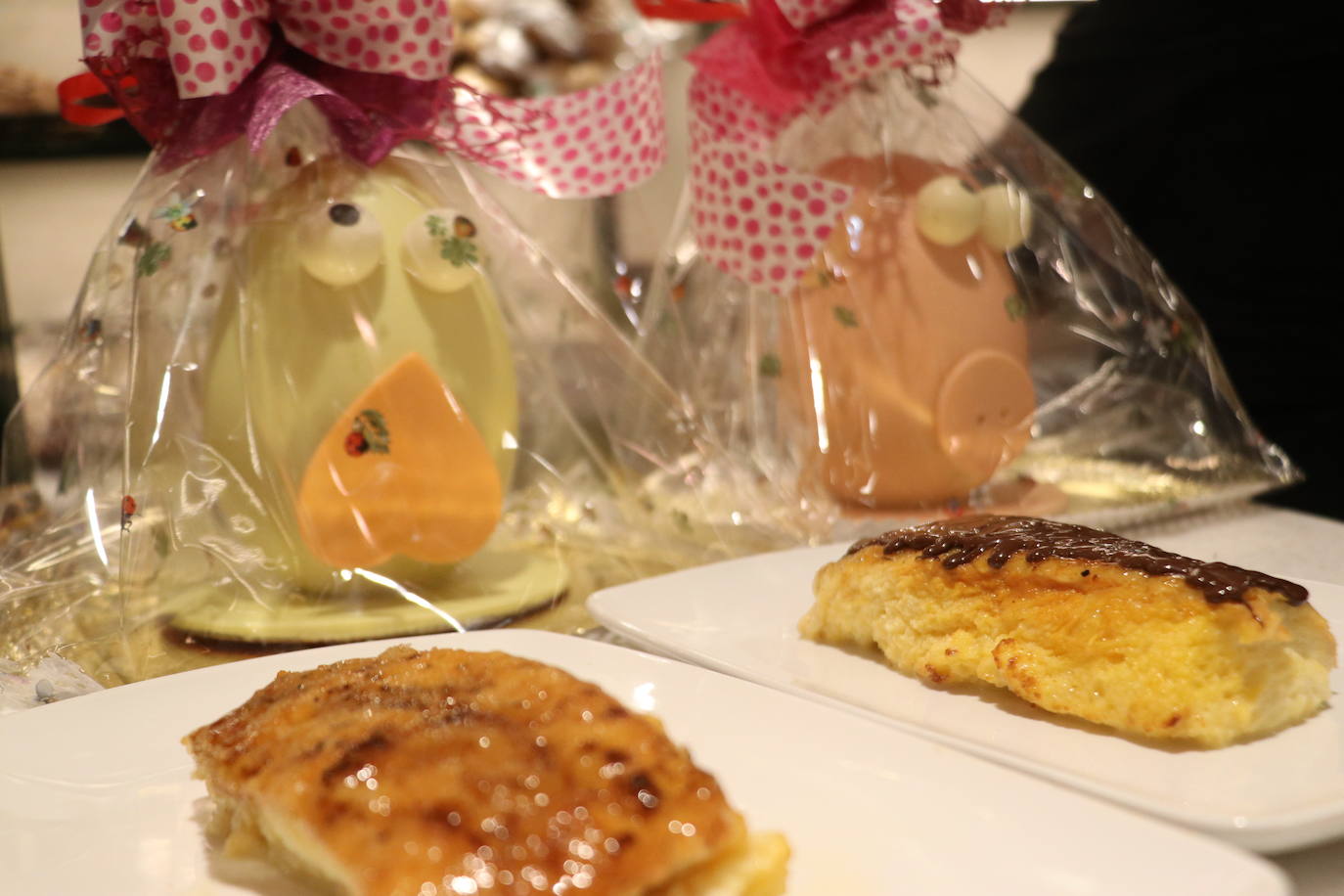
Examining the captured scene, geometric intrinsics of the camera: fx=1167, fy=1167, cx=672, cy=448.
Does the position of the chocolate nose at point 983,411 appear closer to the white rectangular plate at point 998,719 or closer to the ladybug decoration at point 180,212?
the white rectangular plate at point 998,719

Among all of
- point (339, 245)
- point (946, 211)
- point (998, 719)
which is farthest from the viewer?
point (946, 211)

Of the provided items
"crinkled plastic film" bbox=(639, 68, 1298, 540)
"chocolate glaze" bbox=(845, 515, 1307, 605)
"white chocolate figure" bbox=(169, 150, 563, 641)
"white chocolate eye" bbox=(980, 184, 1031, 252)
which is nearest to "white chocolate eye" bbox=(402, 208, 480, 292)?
"white chocolate figure" bbox=(169, 150, 563, 641)

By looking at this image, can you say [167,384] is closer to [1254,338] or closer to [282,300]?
[282,300]

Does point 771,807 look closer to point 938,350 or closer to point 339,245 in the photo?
point 339,245

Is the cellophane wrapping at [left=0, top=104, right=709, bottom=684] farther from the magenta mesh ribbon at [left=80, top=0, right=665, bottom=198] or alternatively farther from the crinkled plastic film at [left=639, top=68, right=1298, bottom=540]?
the crinkled plastic film at [left=639, top=68, right=1298, bottom=540]

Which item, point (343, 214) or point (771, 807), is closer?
point (771, 807)

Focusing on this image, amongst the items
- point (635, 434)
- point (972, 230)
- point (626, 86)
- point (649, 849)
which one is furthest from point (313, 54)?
point (649, 849)

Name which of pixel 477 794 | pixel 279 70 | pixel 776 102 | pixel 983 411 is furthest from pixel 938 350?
pixel 477 794
